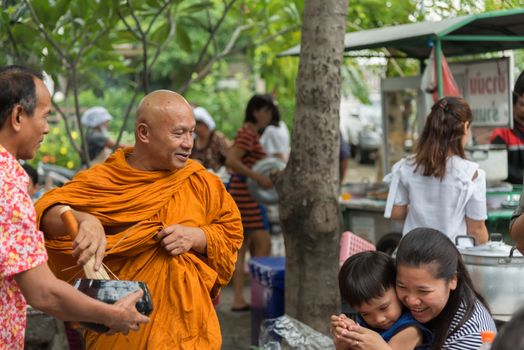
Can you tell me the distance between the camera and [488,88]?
7594 mm

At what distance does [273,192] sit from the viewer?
7.97 metres

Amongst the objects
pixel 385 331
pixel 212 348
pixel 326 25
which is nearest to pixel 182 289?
pixel 212 348

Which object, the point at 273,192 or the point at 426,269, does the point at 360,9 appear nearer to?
the point at 273,192

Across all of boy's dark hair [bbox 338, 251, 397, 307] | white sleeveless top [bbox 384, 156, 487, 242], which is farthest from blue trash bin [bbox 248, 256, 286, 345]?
boy's dark hair [bbox 338, 251, 397, 307]

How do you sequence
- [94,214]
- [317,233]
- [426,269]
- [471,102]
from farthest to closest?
1. [471,102]
2. [317,233]
3. [94,214]
4. [426,269]

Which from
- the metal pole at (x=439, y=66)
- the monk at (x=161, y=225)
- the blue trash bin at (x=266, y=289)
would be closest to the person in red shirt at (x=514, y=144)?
the metal pole at (x=439, y=66)

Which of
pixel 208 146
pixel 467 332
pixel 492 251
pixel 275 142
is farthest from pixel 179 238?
pixel 275 142

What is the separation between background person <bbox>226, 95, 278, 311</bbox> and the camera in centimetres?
788

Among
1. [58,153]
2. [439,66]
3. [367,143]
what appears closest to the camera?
[439,66]

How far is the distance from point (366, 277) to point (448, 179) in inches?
83.3

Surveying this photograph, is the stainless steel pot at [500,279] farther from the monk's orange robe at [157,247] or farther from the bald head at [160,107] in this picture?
the bald head at [160,107]

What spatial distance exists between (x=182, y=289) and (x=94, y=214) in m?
0.46

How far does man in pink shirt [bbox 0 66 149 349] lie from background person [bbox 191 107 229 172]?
556 cm

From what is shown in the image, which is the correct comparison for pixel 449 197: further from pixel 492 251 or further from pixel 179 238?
pixel 179 238
